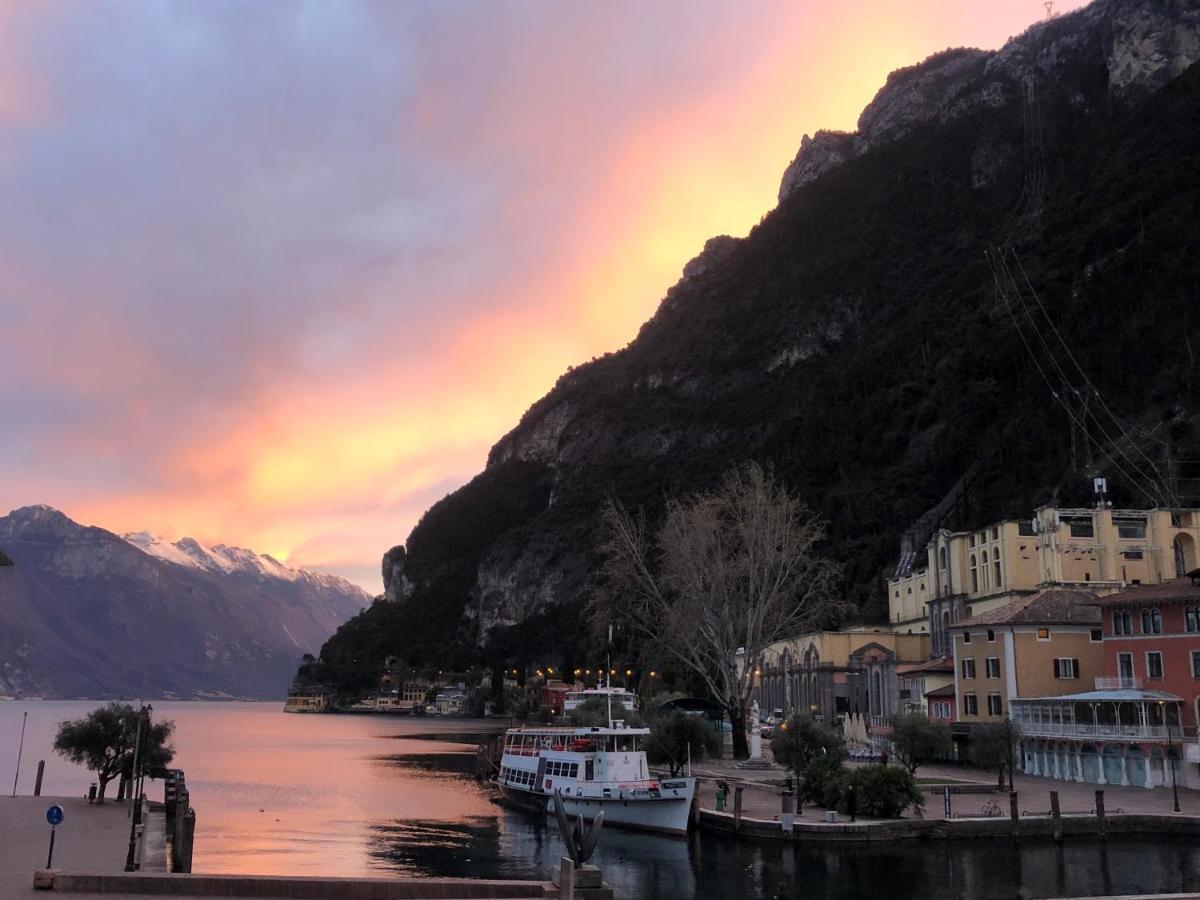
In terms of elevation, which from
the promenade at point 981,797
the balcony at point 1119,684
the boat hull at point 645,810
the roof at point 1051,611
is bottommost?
the boat hull at point 645,810

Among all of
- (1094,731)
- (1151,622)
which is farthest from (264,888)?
(1151,622)

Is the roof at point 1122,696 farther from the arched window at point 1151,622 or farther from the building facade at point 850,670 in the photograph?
the building facade at point 850,670

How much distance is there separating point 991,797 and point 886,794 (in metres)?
10.9

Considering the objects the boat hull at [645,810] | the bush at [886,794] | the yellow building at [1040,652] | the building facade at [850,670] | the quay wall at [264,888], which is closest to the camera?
the quay wall at [264,888]

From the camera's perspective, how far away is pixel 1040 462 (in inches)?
5266

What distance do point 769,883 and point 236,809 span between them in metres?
39.3

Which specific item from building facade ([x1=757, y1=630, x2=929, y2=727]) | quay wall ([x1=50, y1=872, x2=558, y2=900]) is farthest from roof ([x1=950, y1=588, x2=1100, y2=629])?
quay wall ([x1=50, y1=872, x2=558, y2=900])

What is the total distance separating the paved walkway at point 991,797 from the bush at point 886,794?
3.71ft

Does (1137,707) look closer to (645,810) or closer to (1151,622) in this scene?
(1151,622)

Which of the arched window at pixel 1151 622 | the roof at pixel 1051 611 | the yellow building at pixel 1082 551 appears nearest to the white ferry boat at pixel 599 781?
the roof at pixel 1051 611

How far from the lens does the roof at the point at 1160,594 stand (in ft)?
185

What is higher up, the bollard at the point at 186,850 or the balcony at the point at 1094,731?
the balcony at the point at 1094,731

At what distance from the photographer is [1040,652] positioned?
6825 centimetres

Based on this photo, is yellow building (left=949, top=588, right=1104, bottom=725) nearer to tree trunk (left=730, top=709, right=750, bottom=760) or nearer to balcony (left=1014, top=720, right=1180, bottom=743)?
balcony (left=1014, top=720, right=1180, bottom=743)
